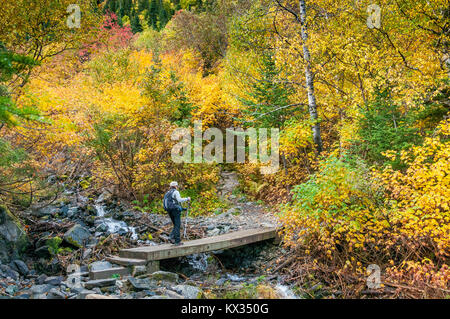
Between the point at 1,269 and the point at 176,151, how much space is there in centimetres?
758

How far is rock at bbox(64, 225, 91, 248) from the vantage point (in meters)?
8.72

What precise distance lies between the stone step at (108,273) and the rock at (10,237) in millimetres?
2630

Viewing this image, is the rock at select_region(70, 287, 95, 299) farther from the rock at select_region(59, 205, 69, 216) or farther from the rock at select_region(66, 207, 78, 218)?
the rock at select_region(59, 205, 69, 216)

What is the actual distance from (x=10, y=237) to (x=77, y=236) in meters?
1.61

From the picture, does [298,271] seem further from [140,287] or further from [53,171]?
[53,171]

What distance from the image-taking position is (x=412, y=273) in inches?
258

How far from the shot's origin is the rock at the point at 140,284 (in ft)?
20.7

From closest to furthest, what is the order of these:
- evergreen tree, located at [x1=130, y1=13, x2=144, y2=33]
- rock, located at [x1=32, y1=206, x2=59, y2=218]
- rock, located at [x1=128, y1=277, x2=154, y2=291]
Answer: rock, located at [x1=128, y1=277, x2=154, y2=291], rock, located at [x1=32, y1=206, x2=59, y2=218], evergreen tree, located at [x1=130, y1=13, x2=144, y2=33]

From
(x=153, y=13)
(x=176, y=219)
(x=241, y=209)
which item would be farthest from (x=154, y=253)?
(x=153, y=13)

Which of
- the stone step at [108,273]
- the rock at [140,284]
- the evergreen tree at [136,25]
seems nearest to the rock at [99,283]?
the stone step at [108,273]

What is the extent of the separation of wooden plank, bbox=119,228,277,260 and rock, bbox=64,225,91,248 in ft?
5.42

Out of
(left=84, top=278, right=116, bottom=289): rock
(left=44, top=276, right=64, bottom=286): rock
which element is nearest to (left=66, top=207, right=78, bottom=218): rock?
(left=44, top=276, right=64, bottom=286): rock

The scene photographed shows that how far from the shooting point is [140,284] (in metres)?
6.44

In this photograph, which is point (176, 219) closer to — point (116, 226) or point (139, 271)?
point (139, 271)
